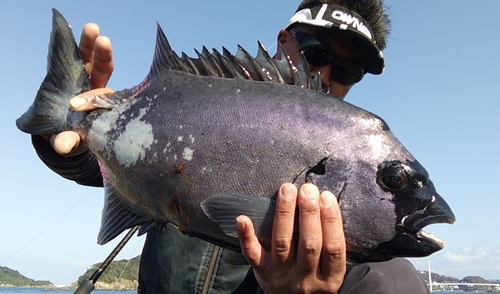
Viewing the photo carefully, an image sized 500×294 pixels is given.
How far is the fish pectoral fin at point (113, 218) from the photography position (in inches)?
124

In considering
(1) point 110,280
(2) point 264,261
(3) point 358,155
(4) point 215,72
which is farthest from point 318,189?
(1) point 110,280

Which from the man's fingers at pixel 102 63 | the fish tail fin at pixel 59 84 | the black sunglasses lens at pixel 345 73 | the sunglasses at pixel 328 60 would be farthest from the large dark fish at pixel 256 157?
the black sunglasses lens at pixel 345 73

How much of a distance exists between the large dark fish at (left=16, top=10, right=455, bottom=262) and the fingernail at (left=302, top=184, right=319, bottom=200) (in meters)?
0.09


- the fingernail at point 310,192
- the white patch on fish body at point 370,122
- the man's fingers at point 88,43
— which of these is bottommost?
the fingernail at point 310,192

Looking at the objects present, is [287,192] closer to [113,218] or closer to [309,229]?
[309,229]

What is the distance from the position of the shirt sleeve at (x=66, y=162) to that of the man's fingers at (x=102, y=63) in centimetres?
66

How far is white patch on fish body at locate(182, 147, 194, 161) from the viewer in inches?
107

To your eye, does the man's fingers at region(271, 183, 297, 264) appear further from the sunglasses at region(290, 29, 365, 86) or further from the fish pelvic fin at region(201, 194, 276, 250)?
the sunglasses at region(290, 29, 365, 86)

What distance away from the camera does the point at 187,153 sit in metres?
2.74

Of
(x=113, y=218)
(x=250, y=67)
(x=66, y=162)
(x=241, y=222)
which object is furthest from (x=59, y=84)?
(x=241, y=222)

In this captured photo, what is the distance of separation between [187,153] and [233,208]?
1.57ft

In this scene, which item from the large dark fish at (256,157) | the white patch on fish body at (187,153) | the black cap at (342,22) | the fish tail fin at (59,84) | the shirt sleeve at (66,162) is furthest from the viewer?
the black cap at (342,22)

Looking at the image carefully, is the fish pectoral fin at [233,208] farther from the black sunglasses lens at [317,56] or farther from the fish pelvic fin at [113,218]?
the black sunglasses lens at [317,56]

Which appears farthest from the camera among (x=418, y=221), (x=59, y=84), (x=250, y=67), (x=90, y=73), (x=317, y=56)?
(x=317, y=56)
